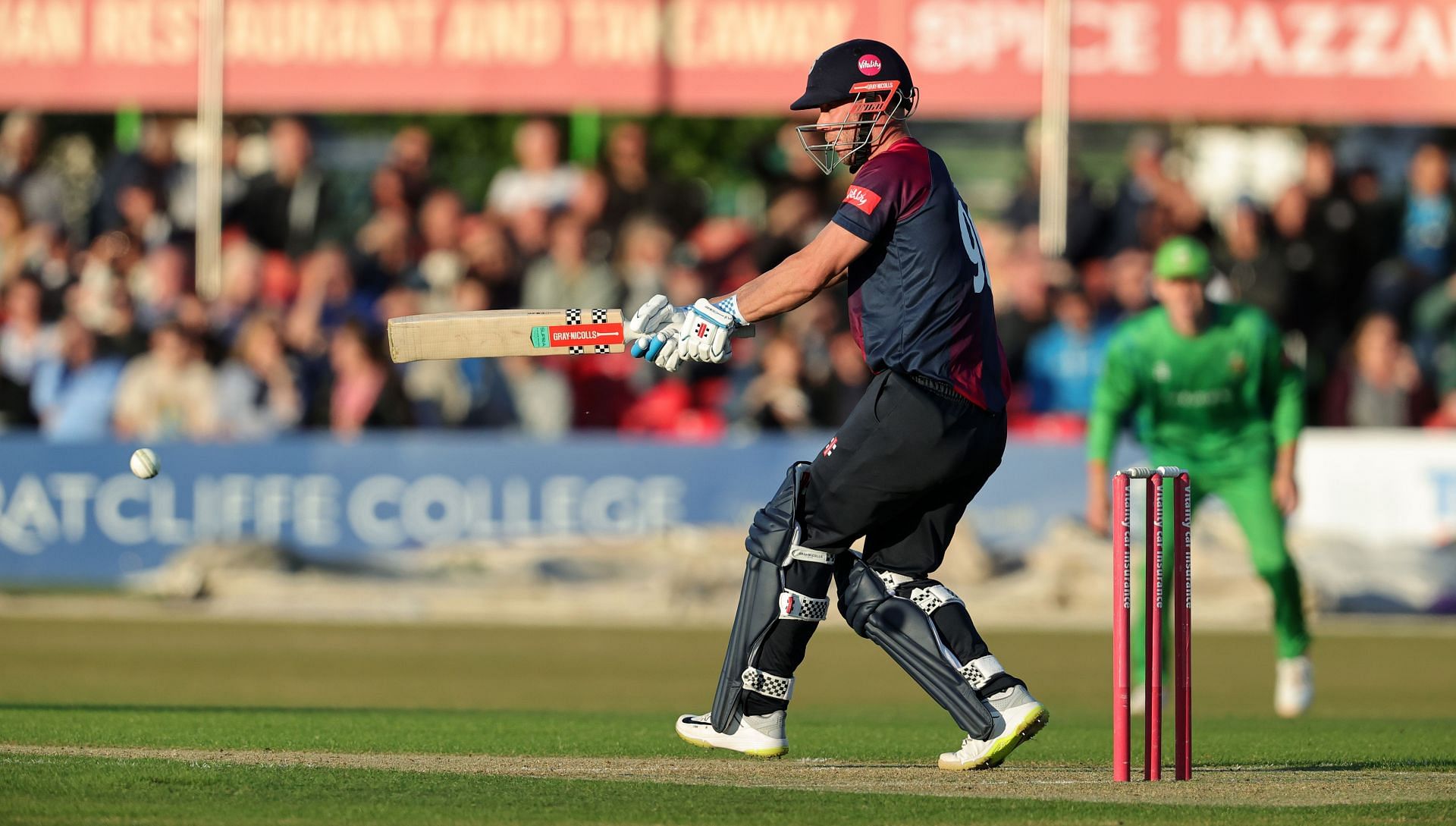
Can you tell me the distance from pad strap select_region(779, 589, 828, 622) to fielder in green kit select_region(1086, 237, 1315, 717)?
3783 mm

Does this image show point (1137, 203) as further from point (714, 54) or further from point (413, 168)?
point (413, 168)

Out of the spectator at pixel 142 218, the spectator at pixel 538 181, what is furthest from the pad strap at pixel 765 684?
the spectator at pixel 142 218

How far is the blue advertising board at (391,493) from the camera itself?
15016 mm

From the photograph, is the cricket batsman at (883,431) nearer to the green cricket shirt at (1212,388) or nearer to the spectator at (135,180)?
the green cricket shirt at (1212,388)

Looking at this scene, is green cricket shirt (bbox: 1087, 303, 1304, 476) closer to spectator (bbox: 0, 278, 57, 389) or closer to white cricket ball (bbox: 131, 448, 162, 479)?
white cricket ball (bbox: 131, 448, 162, 479)

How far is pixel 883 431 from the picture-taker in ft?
21.2

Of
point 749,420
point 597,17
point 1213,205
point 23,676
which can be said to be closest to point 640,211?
point 597,17

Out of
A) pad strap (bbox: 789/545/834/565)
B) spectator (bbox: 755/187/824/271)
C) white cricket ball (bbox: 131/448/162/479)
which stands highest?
spectator (bbox: 755/187/824/271)

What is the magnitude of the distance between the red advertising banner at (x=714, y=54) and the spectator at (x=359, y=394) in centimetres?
260

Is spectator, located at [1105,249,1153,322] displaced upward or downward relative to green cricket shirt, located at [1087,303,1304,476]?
upward

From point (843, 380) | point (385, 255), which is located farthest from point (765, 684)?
point (385, 255)

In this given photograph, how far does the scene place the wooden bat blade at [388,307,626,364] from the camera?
6.56 meters

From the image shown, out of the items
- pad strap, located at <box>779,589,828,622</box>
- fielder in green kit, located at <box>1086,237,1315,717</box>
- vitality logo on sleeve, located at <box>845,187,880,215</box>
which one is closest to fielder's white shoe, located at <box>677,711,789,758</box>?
pad strap, located at <box>779,589,828,622</box>

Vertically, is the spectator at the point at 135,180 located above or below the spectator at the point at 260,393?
above
